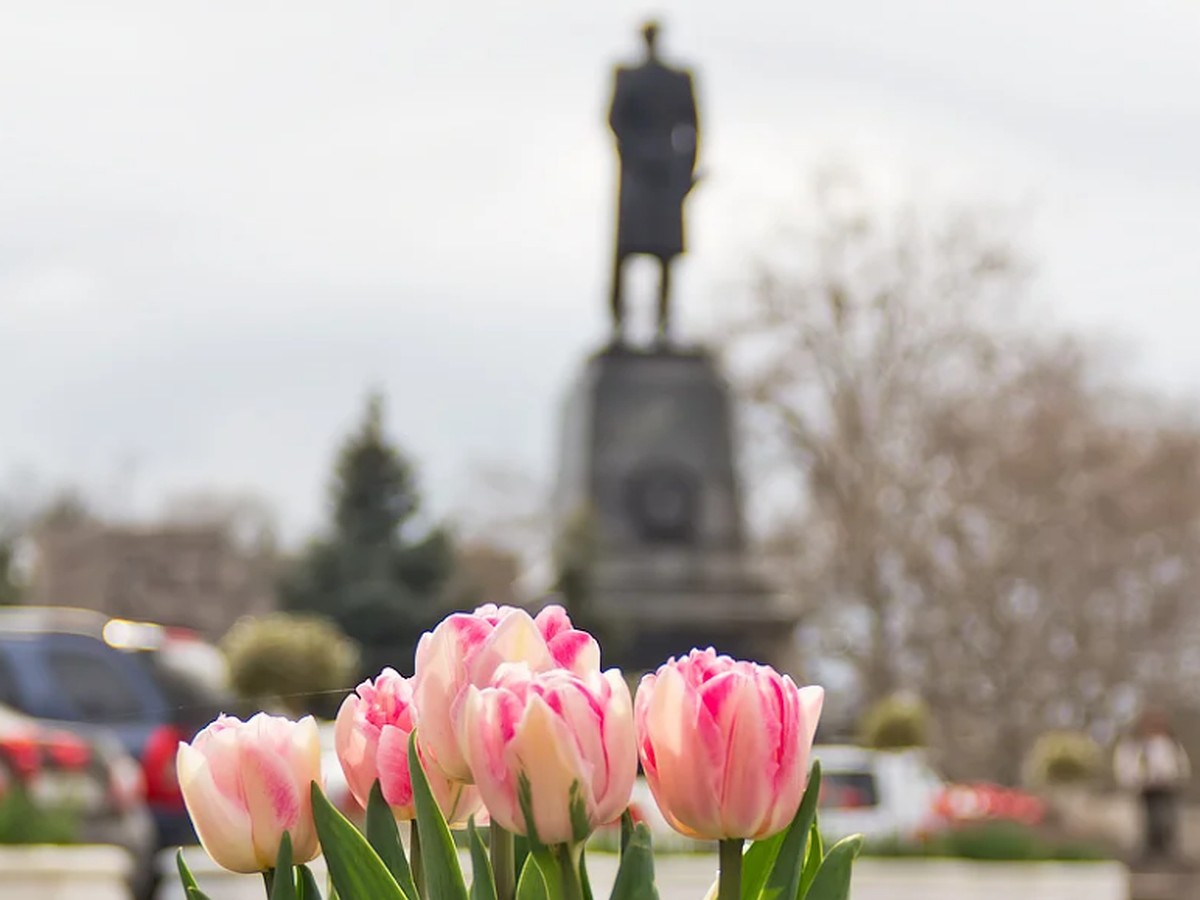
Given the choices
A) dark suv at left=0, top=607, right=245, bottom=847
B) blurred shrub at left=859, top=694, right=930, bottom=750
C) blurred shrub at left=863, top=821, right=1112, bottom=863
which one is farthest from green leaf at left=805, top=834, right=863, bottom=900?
blurred shrub at left=859, top=694, right=930, bottom=750

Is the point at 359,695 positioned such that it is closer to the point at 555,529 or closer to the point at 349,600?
the point at 555,529

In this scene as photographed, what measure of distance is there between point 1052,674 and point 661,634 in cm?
1868

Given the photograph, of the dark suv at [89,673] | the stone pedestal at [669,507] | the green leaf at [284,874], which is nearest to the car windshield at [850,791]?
the dark suv at [89,673]

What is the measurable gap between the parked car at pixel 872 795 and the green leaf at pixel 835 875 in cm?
1362

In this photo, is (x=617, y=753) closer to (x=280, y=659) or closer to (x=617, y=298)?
(x=280, y=659)

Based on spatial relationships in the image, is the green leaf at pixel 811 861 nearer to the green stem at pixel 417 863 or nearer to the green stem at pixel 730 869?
the green stem at pixel 730 869

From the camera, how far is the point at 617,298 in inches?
979

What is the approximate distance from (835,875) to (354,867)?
32 cm

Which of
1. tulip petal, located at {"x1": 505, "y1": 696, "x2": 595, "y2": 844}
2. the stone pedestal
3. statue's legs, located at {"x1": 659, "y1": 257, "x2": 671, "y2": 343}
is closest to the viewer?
tulip petal, located at {"x1": 505, "y1": 696, "x2": 595, "y2": 844}

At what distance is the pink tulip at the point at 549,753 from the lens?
1355mm

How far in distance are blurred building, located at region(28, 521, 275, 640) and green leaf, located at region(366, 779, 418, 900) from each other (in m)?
50.1

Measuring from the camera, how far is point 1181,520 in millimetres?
41062

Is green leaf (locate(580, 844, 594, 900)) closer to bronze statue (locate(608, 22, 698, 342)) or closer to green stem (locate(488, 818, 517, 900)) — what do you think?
green stem (locate(488, 818, 517, 900))

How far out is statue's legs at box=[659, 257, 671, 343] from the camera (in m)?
24.6
